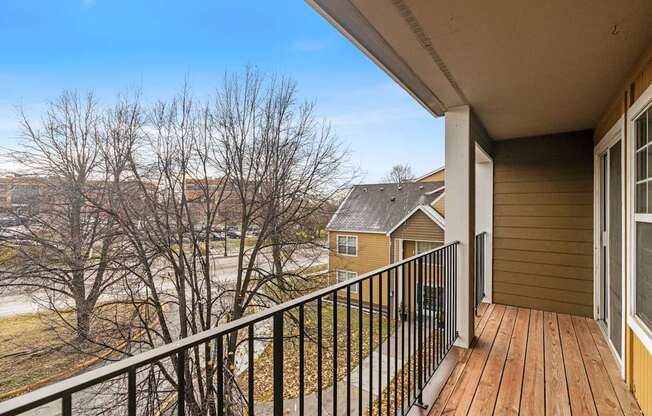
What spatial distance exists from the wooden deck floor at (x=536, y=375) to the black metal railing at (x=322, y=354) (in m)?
0.23

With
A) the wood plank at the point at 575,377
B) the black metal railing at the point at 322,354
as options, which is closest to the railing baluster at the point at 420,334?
the black metal railing at the point at 322,354

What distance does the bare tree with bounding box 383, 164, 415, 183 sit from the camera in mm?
9211

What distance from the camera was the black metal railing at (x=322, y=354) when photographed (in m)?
0.57

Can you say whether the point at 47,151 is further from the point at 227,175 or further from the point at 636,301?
the point at 636,301

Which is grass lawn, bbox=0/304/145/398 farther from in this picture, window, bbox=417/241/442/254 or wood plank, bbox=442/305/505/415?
window, bbox=417/241/442/254

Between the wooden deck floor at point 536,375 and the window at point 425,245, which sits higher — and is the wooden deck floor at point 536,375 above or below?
below

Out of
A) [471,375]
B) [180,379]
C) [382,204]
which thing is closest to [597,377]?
[471,375]

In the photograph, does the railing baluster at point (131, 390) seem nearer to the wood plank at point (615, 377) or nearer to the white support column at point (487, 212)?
the wood plank at point (615, 377)

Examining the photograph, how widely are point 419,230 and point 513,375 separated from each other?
5.74 metres

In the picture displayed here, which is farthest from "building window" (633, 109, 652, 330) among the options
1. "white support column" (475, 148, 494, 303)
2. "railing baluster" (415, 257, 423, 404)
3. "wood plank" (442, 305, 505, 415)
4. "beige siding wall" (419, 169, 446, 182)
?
"beige siding wall" (419, 169, 446, 182)

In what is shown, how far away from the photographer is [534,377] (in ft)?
7.29

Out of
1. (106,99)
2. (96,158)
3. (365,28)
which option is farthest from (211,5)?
(365,28)

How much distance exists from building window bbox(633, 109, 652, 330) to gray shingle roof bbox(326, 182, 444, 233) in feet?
20.1

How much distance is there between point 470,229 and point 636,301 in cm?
111
